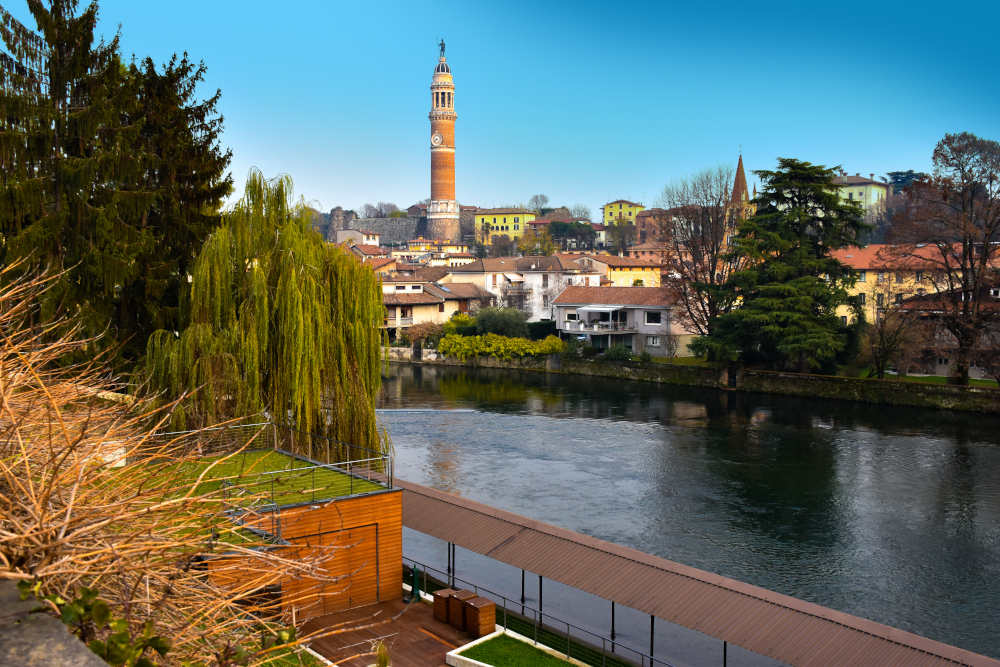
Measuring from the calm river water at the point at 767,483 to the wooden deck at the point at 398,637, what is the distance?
5878 mm

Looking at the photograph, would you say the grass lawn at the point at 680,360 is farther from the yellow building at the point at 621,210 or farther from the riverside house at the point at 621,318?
the yellow building at the point at 621,210

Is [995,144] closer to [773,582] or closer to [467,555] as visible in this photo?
[773,582]

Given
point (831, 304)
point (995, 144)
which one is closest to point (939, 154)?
point (995, 144)

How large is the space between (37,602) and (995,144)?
4013 centimetres

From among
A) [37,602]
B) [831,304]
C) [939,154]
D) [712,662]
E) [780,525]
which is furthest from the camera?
[831,304]

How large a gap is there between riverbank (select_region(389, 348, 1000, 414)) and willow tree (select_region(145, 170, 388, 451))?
84.6ft

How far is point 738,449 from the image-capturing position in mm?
27016

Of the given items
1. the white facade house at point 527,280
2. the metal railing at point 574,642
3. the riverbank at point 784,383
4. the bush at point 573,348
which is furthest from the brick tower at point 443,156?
the metal railing at point 574,642

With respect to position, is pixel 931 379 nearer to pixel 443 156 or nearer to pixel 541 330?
pixel 541 330

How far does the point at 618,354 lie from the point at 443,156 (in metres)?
85.1

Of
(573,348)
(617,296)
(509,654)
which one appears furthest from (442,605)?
(617,296)

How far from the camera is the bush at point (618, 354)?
45938 millimetres

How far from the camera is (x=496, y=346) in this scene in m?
50.5

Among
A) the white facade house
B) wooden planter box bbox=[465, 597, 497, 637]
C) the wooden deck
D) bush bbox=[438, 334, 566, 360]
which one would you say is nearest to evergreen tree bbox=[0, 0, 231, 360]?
the wooden deck
